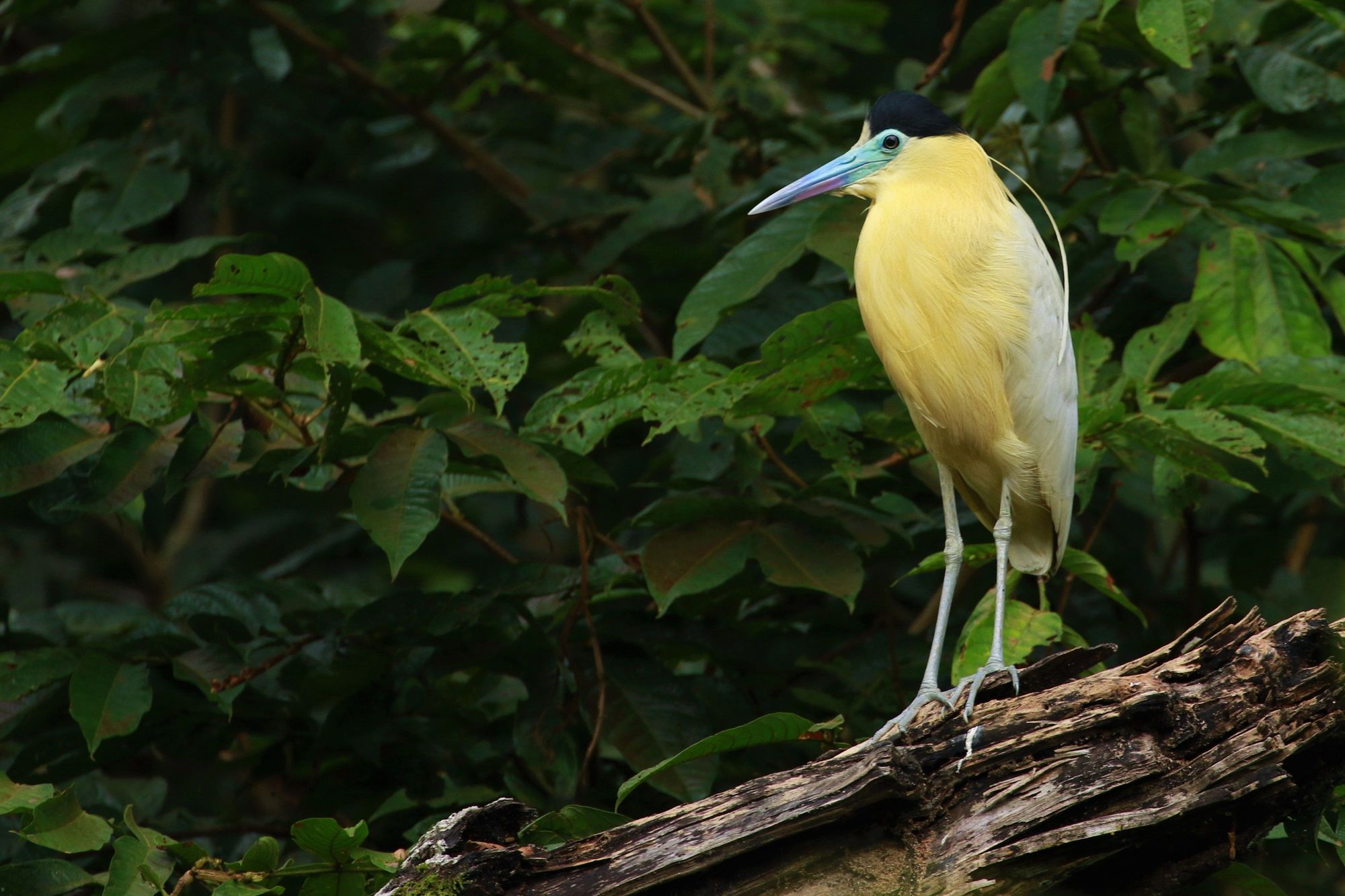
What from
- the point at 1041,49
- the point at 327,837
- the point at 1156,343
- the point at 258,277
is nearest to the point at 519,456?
the point at 258,277

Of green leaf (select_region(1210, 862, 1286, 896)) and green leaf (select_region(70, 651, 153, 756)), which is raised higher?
green leaf (select_region(70, 651, 153, 756))

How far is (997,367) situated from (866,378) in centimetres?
30

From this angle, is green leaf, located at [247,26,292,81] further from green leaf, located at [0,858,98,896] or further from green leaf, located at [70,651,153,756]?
green leaf, located at [0,858,98,896]

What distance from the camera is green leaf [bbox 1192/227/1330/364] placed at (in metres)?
2.80

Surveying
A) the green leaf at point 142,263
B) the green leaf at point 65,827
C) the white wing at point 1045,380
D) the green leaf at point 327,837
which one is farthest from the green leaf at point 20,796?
the white wing at point 1045,380

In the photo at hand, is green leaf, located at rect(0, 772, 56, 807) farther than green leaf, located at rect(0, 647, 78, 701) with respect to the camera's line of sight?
No

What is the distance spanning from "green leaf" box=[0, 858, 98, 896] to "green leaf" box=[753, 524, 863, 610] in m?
1.41

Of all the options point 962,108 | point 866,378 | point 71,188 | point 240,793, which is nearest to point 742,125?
point 962,108

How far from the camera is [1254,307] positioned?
9.32 feet

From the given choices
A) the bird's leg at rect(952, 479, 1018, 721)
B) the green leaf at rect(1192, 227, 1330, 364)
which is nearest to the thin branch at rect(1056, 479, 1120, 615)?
the bird's leg at rect(952, 479, 1018, 721)

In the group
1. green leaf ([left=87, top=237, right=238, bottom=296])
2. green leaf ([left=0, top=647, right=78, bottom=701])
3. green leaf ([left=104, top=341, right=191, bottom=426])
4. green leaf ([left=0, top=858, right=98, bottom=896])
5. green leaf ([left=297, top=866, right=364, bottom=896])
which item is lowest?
green leaf ([left=0, top=858, right=98, bottom=896])

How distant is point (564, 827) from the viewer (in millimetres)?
2029

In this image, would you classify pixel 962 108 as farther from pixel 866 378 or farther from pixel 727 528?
pixel 727 528

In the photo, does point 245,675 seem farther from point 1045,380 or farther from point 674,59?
point 674,59
